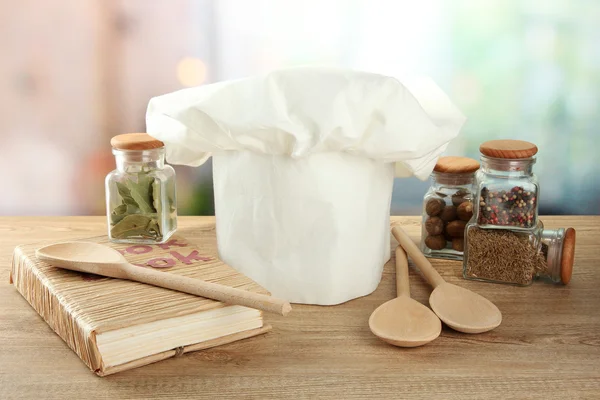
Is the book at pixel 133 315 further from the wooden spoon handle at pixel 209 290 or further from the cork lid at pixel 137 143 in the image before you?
the cork lid at pixel 137 143

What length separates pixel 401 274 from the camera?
0.78m

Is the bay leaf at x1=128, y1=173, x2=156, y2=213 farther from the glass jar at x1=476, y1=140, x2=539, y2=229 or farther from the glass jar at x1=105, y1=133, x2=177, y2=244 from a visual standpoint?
the glass jar at x1=476, y1=140, x2=539, y2=229

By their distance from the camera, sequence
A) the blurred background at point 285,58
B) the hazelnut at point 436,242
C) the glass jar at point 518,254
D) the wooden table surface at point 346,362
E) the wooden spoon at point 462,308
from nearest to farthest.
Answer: the wooden table surface at point 346,362, the wooden spoon at point 462,308, the glass jar at point 518,254, the hazelnut at point 436,242, the blurred background at point 285,58

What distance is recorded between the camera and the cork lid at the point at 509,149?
75cm

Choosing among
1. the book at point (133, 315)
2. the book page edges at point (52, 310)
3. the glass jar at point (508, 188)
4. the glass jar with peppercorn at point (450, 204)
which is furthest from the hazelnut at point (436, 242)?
the book page edges at point (52, 310)

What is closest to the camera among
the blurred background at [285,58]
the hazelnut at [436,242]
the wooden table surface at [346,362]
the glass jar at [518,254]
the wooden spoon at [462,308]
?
the wooden table surface at [346,362]

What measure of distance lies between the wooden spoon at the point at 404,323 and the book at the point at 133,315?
0.11 meters

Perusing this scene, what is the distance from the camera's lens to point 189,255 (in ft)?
2.54

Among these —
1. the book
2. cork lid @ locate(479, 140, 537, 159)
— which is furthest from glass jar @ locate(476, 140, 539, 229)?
the book

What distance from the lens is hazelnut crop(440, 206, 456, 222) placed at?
85 cm

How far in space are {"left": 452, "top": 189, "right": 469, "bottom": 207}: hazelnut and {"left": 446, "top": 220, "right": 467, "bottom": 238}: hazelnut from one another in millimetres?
22

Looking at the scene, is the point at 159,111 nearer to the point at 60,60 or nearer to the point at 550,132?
the point at 60,60

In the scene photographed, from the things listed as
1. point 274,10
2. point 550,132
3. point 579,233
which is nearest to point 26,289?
point 274,10

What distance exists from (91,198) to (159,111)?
1.85 ft
